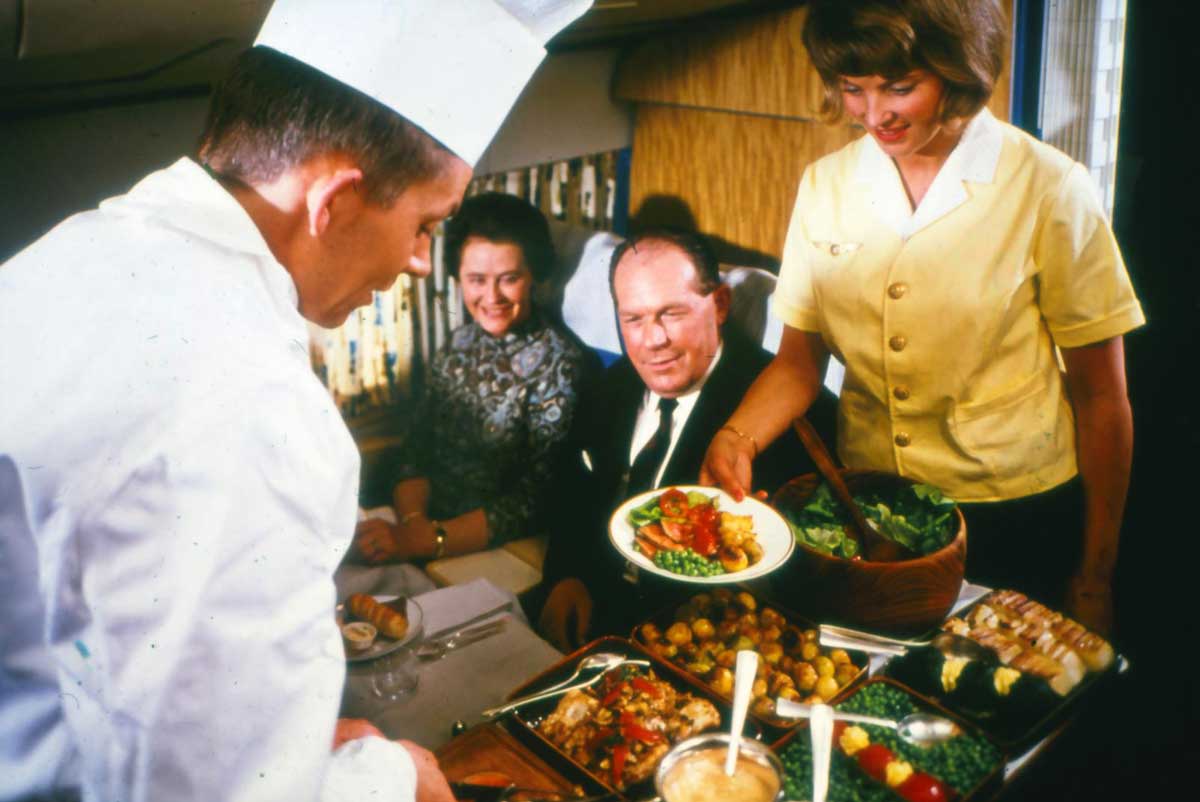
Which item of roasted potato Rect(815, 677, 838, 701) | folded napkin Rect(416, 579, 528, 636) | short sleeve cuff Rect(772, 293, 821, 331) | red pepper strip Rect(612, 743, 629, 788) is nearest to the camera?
red pepper strip Rect(612, 743, 629, 788)

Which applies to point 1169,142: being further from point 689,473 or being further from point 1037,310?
point 689,473

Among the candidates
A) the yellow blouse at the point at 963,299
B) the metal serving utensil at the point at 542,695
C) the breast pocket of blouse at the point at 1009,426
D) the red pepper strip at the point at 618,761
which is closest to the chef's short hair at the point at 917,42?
the yellow blouse at the point at 963,299

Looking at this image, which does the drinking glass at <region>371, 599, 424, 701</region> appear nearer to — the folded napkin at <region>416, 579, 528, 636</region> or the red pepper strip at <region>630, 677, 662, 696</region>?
the folded napkin at <region>416, 579, 528, 636</region>

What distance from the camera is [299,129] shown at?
1057 millimetres

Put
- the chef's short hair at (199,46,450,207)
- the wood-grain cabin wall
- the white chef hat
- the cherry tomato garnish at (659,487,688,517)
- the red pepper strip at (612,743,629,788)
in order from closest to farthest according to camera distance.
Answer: the chef's short hair at (199,46,450,207) → the white chef hat → the red pepper strip at (612,743,629,788) → the cherry tomato garnish at (659,487,688,517) → the wood-grain cabin wall

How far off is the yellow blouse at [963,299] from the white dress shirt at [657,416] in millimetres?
355

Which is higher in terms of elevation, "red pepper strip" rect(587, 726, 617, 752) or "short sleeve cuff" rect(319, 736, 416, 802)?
"short sleeve cuff" rect(319, 736, 416, 802)

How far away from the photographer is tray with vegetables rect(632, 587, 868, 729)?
142 centimetres

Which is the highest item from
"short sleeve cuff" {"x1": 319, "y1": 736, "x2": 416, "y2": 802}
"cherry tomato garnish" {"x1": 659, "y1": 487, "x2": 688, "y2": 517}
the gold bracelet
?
the gold bracelet

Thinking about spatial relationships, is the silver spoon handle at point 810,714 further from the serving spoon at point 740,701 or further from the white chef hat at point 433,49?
the white chef hat at point 433,49

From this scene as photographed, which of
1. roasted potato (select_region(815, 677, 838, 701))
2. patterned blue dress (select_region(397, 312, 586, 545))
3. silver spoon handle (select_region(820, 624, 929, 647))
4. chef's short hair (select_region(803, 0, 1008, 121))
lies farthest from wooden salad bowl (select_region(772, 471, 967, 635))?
patterned blue dress (select_region(397, 312, 586, 545))

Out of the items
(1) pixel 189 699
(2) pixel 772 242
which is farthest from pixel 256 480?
(2) pixel 772 242

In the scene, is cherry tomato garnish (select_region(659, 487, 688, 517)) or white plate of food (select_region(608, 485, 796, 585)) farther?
cherry tomato garnish (select_region(659, 487, 688, 517))

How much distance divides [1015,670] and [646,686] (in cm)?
55
